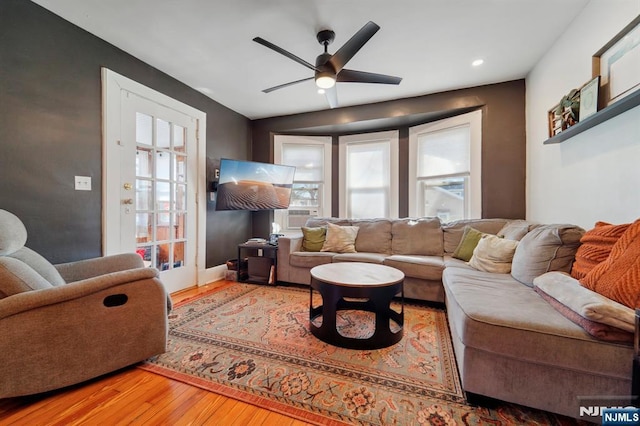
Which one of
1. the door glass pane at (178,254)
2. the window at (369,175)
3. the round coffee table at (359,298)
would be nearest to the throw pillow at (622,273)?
the round coffee table at (359,298)

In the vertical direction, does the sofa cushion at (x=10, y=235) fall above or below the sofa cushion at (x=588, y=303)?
above

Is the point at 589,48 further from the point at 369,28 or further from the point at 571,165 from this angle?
the point at 369,28

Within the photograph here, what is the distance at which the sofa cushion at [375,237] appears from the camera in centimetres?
334

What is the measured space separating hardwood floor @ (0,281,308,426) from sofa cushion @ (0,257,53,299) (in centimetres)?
59

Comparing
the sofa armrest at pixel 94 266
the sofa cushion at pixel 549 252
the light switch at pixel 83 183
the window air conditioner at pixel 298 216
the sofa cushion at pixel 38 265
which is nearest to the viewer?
the sofa cushion at pixel 38 265

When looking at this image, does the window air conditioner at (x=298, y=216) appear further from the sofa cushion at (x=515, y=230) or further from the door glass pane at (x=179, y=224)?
the sofa cushion at (x=515, y=230)

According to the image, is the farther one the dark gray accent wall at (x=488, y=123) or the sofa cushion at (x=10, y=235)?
the dark gray accent wall at (x=488, y=123)

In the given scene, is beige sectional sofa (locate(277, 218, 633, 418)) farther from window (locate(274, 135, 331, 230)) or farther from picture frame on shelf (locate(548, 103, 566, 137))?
window (locate(274, 135, 331, 230))

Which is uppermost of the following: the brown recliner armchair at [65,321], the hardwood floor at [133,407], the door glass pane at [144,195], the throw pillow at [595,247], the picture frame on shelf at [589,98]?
the picture frame on shelf at [589,98]

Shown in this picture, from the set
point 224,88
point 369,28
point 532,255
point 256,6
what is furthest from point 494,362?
point 224,88

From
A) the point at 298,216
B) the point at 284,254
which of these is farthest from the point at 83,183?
the point at 298,216

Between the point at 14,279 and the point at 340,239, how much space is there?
8.97 feet

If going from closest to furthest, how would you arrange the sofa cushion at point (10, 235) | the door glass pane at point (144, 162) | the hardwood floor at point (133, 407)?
the hardwood floor at point (133, 407), the sofa cushion at point (10, 235), the door glass pane at point (144, 162)

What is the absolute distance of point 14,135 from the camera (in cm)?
182
